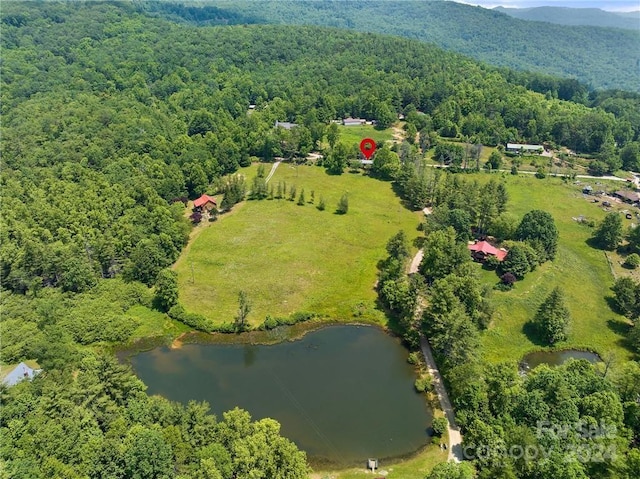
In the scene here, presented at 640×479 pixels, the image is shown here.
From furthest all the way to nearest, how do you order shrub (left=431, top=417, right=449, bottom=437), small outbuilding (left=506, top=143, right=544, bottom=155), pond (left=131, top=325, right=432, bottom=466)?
small outbuilding (left=506, top=143, right=544, bottom=155), pond (left=131, top=325, right=432, bottom=466), shrub (left=431, top=417, right=449, bottom=437)

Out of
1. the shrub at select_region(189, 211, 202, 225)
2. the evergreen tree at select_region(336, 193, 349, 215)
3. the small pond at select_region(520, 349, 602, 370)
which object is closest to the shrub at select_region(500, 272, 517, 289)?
the small pond at select_region(520, 349, 602, 370)

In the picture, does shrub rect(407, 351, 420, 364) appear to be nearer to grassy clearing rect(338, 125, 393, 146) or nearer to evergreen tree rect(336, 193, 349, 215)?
evergreen tree rect(336, 193, 349, 215)

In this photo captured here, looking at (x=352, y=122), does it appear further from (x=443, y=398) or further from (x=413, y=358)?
(x=443, y=398)

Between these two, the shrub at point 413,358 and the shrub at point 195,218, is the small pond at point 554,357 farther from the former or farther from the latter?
the shrub at point 195,218

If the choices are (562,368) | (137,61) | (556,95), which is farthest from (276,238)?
(556,95)

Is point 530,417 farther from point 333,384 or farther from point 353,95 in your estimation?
point 353,95

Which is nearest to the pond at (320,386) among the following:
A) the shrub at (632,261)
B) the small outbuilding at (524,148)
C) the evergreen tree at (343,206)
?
the evergreen tree at (343,206)

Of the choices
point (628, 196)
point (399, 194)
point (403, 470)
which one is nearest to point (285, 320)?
point (403, 470)
